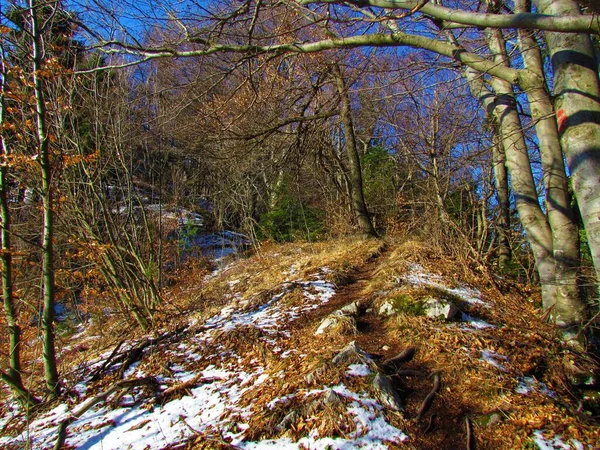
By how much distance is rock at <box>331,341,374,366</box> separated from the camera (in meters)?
2.84

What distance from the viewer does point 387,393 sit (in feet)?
8.15

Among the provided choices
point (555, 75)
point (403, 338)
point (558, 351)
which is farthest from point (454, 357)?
point (555, 75)

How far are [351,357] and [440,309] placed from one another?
129cm

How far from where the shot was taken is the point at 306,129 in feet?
24.6

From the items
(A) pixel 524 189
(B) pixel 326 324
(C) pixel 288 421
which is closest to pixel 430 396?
(C) pixel 288 421

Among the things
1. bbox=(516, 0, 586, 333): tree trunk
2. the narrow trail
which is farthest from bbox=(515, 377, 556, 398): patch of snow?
bbox=(516, 0, 586, 333): tree trunk

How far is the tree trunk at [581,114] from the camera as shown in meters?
2.45

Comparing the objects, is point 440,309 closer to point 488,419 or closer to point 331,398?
point 488,419

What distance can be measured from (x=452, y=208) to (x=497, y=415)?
701 centimetres

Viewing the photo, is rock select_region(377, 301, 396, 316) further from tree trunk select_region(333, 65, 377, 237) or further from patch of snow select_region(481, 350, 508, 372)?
tree trunk select_region(333, 65, 377, 237)

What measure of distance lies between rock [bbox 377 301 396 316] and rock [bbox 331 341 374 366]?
981mm

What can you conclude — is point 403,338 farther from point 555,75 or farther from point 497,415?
point 555,75

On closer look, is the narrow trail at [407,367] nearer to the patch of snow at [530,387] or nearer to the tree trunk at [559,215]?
the patch of snow at [530,387]

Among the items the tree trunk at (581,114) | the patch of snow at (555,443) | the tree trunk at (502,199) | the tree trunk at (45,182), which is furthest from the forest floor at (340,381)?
the tree trunk at (502,199)
